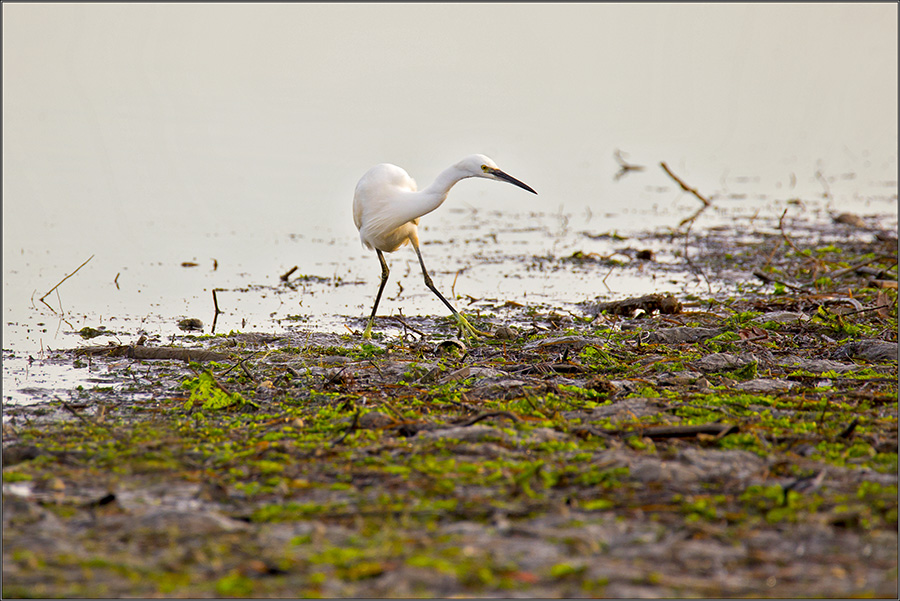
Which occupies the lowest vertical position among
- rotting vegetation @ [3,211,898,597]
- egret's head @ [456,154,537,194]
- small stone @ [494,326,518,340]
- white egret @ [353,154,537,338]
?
rotting vegetation @ [3,211,898,597]

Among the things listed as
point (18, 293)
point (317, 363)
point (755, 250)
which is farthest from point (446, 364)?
point (755, 250)

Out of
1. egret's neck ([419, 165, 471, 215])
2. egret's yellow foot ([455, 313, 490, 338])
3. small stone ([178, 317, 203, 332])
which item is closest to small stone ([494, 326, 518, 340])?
egret's yellow foot ([455, 313, 490, 338])

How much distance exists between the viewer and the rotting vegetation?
3340 mm

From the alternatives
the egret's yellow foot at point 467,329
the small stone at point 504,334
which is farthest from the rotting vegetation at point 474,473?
the egret's yellow foot at point 467,329

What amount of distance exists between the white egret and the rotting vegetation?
1.31m

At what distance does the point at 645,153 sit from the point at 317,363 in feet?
52.1

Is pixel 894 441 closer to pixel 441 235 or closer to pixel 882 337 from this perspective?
pixel 882 337

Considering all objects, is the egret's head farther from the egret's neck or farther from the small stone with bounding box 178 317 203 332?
the small stone with bounding box 178 317 203 332

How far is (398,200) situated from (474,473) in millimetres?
4131

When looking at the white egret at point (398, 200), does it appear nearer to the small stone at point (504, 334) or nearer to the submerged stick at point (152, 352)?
the small stone at point (504, 334)

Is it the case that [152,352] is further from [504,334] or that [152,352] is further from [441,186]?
[504,334]

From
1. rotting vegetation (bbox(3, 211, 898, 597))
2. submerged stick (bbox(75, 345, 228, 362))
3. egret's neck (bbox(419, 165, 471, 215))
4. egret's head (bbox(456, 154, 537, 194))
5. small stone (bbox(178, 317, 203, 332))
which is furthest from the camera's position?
small stone (bbox(178, 317, 203, 332))

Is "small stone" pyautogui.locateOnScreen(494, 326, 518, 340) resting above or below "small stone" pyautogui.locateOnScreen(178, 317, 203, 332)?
below

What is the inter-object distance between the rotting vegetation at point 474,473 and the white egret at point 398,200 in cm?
131
